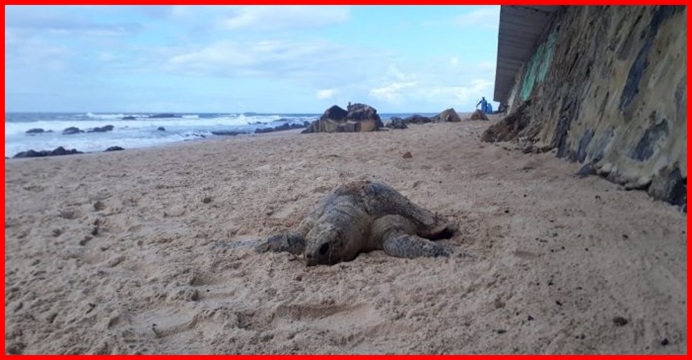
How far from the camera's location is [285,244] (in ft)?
13.5

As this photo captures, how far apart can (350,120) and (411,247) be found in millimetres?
14869

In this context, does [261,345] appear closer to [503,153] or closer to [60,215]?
[60,215]

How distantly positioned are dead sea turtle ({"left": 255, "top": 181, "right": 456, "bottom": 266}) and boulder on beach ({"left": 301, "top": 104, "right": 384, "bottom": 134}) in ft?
41.5

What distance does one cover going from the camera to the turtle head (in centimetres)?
378

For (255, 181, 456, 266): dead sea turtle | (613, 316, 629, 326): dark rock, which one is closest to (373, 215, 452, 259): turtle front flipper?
(255, 181, 456, 266): dead sea turtle

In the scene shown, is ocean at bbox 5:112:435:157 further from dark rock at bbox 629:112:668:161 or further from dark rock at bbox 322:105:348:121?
dark rock at bbox 629:112:668:161

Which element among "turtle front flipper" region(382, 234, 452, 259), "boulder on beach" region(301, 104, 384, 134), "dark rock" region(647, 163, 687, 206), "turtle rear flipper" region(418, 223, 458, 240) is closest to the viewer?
"dark rock" region(647, 163, 687, 206)

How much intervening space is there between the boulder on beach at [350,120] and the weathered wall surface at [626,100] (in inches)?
367

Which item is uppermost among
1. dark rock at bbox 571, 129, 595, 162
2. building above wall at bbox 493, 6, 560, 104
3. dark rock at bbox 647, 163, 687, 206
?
building above wall at bbox 493, 6, 560, 104

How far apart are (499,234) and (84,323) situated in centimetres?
306

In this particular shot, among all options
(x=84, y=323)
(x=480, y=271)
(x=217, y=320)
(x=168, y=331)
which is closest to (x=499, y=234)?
(x=480, y=271)

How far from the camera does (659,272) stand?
2834 mm

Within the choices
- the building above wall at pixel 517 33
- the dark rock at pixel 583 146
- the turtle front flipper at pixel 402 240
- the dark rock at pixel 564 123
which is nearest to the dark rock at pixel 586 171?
the dark rock at pixel 583 146

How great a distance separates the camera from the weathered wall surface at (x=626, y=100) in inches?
155
